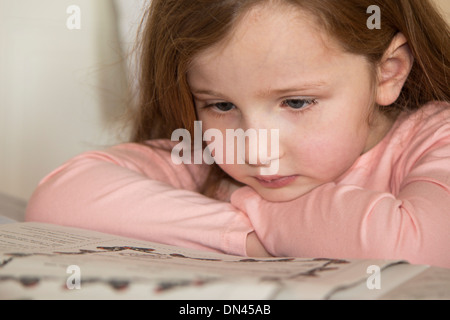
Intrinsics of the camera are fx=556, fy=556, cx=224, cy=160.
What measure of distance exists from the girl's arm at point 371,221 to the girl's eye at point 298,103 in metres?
0.11

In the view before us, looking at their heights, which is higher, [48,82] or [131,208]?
[48,82]

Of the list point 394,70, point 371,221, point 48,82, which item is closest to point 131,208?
point 371,221

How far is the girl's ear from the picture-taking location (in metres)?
0.80

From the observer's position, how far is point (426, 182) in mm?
671

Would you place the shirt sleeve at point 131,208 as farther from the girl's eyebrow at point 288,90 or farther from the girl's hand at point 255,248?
the girl's eyebrow at point 288,90

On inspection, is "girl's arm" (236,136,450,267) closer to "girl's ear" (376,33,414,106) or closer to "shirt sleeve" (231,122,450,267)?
"shirt sleeve" (231,122,450,267)

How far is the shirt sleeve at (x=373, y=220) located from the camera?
593 mm

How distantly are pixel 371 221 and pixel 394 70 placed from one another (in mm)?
302

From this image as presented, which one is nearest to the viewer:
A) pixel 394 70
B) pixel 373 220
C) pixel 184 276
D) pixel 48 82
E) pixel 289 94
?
pixel 184 276

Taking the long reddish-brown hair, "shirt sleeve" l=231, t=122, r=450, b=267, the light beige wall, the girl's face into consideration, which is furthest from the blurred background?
"shirt sleeve" l=231, t=122, r=450, b=267

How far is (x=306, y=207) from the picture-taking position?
70cm

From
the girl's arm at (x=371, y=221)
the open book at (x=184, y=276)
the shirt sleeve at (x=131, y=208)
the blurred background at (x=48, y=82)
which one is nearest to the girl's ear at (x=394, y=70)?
the girl's arm at (x=371, y=221)

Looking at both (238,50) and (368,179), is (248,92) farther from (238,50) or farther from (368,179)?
(368,179)

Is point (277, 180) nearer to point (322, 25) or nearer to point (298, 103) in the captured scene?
point (298, 103)
